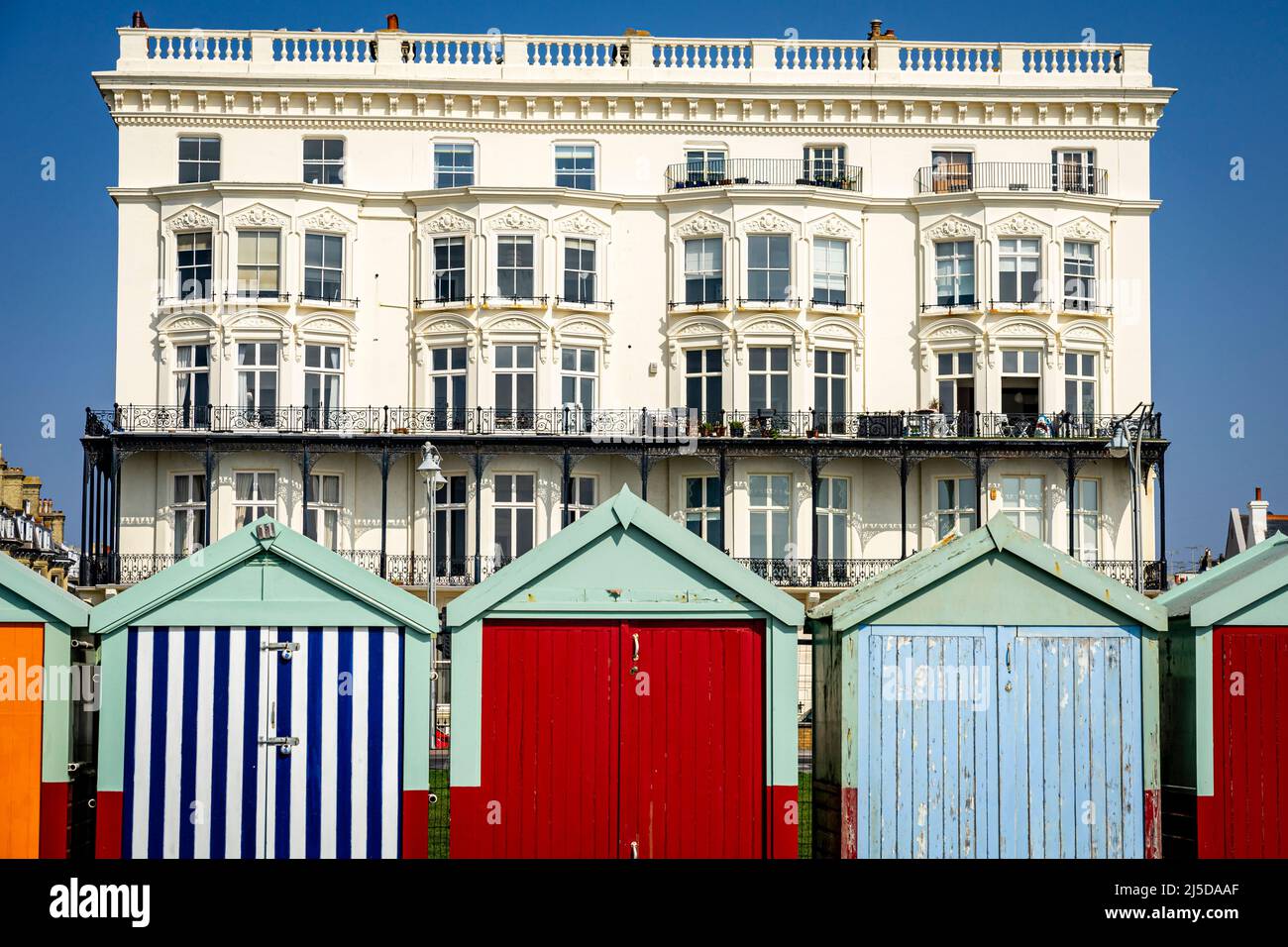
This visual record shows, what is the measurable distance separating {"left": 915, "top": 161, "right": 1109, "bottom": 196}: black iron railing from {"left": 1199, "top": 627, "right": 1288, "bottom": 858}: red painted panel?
114 ft

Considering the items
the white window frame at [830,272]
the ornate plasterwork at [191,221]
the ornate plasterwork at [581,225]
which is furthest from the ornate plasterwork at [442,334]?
the white window frame at [830,272]

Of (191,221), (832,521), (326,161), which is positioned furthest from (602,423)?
(191,221)

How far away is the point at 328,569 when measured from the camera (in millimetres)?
13719

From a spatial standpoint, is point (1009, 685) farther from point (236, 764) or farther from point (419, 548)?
point (419, 548)

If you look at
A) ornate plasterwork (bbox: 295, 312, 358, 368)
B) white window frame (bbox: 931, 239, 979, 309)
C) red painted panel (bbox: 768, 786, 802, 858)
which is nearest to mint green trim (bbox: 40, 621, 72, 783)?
red painted panel (bbox: 768, 786, 802, 858)

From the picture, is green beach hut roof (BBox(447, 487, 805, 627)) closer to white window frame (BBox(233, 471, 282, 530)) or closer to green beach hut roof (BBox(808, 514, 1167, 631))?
green beach hut roof (BBox(808, 514, 1167, 631))

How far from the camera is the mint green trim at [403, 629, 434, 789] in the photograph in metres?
13.7

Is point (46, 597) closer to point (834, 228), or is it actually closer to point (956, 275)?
point (834, 228)

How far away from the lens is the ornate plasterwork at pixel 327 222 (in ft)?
→ 152

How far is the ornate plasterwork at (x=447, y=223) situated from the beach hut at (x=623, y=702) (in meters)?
33.6

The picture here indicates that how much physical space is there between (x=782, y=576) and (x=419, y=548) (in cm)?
1020

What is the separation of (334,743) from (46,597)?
2712 millimetres
